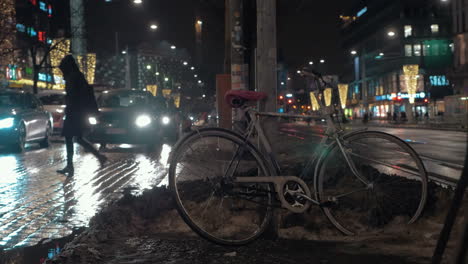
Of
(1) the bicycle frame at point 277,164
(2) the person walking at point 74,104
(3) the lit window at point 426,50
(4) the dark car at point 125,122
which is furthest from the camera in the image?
(3) the lit window at point 426,50

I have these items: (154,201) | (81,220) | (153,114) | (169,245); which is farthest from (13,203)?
(153,114)

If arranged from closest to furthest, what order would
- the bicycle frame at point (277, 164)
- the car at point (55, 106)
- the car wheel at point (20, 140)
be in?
the bicycle frame at point (277, 164)
the car wheel at point (20, 140)
the car at point (55, 106)

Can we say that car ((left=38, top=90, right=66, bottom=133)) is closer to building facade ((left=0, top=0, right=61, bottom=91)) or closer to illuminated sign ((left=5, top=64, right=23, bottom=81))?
building facade ((left=0, top=0, right=61, bottom=91))

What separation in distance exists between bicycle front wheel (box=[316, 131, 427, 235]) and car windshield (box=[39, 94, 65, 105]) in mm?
21297

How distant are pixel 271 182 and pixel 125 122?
38.4 feet

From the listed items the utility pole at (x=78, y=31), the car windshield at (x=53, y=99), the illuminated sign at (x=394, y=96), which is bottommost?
the car windshield at (x=53, y=99)

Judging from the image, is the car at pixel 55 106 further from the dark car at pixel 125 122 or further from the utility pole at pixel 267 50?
the utility pole at pixel 267 50

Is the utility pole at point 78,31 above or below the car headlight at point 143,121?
above

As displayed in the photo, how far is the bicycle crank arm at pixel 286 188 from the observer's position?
4.27m

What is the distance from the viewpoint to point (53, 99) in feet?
79.2

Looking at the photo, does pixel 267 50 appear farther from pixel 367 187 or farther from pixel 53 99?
pixel 53 99

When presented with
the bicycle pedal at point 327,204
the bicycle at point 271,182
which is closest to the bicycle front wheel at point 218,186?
the bicycle at point 271,182

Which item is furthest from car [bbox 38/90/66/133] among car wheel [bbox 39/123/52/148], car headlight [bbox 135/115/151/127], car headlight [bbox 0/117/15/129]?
car headlight [bbox 0/117/15/129]

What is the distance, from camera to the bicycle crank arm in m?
→ 4.27
